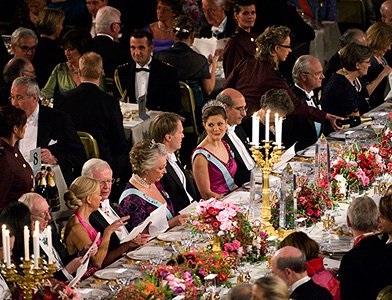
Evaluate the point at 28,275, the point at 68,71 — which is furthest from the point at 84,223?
the point at 68,71

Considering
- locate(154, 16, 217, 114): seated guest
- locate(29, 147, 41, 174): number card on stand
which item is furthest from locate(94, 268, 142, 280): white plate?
locate(154, 16, 217, 114): seated guest

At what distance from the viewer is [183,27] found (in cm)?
1244

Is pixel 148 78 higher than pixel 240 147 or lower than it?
higher

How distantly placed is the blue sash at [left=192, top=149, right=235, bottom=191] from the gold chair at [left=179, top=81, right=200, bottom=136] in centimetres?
226

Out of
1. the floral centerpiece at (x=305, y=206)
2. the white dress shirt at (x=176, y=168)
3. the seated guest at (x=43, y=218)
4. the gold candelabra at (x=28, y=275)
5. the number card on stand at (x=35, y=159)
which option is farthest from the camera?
the white dress shirt at (x=176, y=168)

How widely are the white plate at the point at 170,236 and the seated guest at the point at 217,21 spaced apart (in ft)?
18.6

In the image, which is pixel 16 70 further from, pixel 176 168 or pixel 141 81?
pixel 176 168

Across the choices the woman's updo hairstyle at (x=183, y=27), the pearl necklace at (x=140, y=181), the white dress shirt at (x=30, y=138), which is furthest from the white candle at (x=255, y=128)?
the woman's updo hairstyle at (x=183, y=27)

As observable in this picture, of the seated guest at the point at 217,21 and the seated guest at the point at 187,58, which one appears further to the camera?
the seated guest at the point at 217,21

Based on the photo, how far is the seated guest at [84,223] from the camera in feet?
27.5

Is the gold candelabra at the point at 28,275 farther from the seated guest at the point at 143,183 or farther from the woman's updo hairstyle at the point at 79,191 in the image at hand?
the seated guest at the point at 143,183

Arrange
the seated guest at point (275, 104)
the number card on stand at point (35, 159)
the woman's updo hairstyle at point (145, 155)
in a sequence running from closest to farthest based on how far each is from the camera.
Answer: the woman's updo hairstyle at point (145, 155) < the number card on stand at point (35, 159) < the seated guest at point (275, 104)

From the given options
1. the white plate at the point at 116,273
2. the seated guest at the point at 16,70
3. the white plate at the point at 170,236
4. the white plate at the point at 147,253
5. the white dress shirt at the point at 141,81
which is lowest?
the white plate at the point at 116,273

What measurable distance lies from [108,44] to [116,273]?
5.14 m
